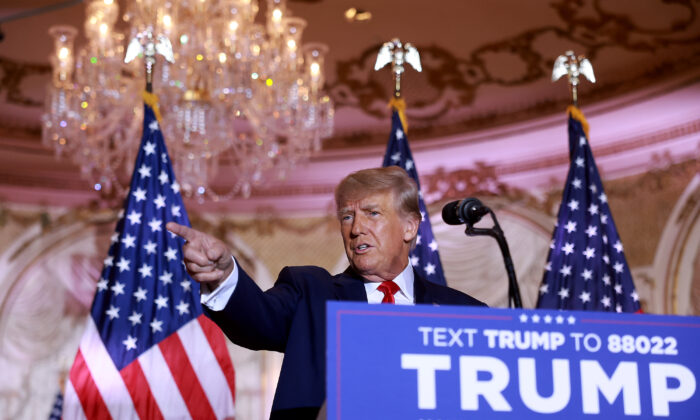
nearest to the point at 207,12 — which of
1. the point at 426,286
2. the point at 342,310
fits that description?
the point at 426,286

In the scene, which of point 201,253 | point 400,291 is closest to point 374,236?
point 400,291

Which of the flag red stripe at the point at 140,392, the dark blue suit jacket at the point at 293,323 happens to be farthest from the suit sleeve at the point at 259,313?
the flag red stripe at the point at 140,392

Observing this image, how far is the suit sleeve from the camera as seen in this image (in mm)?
1758

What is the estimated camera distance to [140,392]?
3.19 m

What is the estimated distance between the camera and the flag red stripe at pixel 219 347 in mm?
3369

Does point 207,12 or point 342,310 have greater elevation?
point 207,12

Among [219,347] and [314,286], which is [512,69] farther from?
[314,286]

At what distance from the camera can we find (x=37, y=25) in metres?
5.76

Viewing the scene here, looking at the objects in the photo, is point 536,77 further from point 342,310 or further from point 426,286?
point 342,310

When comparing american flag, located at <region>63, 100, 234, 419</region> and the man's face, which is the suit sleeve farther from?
american flag, located at <region>63, 100, 234, 419</region>

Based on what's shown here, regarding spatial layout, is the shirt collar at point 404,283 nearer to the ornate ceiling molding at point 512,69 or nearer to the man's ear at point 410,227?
the man's ear at point 410,227

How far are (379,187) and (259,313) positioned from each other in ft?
1.80

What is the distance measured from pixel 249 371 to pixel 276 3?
3737 millimetres

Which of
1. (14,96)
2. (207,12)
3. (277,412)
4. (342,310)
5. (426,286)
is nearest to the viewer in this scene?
(342,310)
